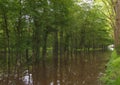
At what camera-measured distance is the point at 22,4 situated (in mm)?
22438

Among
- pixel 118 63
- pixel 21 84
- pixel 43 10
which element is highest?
pixel 43 10

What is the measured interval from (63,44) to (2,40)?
660 inches

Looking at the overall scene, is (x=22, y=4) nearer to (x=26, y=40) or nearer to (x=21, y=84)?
(x=26, y=40)

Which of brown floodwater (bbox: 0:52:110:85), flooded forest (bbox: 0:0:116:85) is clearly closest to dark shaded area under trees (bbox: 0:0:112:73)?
flooded forest (bbox: 0:0:116:85)

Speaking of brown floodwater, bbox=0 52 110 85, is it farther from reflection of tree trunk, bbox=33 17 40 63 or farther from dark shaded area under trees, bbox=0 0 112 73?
reflection of tree trunk, bbox=33 17 40 63

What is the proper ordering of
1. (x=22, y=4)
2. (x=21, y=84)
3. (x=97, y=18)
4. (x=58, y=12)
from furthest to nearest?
(x=97, y=18), (x=58, y=12), (x=22, y=4), (x=21, y=84)

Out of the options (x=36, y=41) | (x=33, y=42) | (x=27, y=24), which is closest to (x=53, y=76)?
(x=27, y=24)

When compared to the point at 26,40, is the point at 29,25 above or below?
above

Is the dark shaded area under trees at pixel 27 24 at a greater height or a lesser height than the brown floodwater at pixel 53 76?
greater

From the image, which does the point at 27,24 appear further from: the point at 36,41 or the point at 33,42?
the point at 36,41

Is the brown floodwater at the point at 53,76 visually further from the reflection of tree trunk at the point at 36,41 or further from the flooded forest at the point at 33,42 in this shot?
the reflection of tree trunk at the point at 36,41

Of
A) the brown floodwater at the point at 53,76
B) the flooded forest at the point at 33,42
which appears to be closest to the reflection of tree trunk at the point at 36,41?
the flooded forest at the point at 33,42

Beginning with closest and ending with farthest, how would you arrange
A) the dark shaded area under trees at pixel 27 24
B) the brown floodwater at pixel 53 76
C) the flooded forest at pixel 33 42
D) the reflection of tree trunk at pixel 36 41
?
the brown floodwater at pixel 53 76 → the flooded forest at pixel 33 42 → the dark shaded area under trees at pixel 27 24 → the reflection of tree trunk at pixel 36 41

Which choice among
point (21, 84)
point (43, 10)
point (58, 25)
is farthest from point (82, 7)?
point (21, 84)
